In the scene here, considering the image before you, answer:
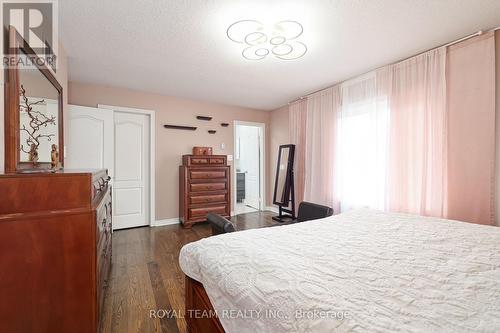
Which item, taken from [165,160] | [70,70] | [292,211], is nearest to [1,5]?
[70,70]

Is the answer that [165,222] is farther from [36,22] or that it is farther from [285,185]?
[36,22]

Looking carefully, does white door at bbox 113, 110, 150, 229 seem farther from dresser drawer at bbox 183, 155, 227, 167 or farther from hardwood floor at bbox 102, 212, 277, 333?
dresser drawer at bbox 183, 155, 227, 167

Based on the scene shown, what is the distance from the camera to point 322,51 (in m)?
2.54

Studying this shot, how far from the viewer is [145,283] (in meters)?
2.18

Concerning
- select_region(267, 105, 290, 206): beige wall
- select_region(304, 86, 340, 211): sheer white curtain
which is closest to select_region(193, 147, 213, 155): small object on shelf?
select_region(267, 105, 290, 206): beige wall

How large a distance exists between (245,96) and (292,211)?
2.52 m

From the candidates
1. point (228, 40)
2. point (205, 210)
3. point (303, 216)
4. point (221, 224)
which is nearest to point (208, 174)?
point (205, 210)

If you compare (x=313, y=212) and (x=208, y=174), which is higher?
(x=208, y=174)

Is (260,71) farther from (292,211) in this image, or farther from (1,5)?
(292,211)

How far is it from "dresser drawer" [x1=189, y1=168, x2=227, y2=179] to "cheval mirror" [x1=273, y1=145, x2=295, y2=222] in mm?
1267

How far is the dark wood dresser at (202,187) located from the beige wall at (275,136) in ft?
4.73

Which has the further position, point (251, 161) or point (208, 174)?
point (251, 161)

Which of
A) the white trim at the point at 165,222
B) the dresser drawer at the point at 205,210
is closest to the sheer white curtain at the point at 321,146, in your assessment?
the dresser drawer at the point at 205,210

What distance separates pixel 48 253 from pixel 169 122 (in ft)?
11.2
